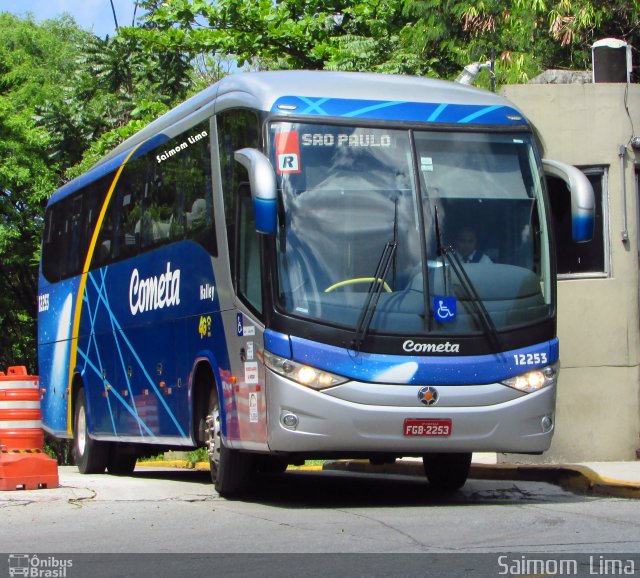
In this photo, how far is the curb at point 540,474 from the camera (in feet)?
38.5

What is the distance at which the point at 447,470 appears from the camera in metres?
12.8

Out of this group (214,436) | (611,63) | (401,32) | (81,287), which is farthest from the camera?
(401,32)

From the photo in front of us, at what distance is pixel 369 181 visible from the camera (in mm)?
10734

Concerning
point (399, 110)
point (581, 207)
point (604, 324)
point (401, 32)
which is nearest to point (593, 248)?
point (604, 324)

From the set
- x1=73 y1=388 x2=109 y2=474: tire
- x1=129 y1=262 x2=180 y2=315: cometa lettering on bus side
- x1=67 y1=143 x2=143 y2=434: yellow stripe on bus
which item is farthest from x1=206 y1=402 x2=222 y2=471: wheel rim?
x1=73 y1=388 x2=109 y2=474: tire

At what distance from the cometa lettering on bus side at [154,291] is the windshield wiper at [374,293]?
129 inches

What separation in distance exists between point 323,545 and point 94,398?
9100 mm

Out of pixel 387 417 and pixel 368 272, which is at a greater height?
pixel 368 272

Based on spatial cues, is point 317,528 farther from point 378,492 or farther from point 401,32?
point 401,32

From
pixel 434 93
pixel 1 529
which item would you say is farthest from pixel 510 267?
pixel 1 529

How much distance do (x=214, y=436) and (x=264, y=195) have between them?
112 inches

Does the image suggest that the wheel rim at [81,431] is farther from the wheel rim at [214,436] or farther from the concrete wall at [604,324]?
the concrete wall at [604,324]

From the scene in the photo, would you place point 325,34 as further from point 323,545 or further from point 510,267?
point 323,545

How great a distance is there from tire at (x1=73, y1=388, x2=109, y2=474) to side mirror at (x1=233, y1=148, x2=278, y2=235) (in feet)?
25.5
